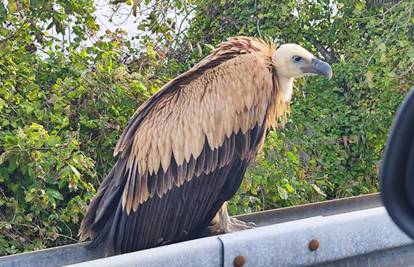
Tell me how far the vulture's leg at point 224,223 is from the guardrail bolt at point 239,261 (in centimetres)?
124

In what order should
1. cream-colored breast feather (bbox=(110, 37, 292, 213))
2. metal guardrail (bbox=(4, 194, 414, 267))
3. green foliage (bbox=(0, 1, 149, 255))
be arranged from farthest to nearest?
green foliage (bbox=(0, 1, 149, 255)) < cream-colored breast feather (bbox=(110, 37, 292, 213)) < metal guardrail (bbox=(4, 194, 414, 267))

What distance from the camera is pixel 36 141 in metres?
3.94

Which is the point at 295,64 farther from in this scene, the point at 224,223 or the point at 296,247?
the point at 296,247

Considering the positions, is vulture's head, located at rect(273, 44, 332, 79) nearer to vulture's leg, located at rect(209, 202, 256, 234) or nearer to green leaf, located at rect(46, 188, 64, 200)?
vulture's leg, located at rect(209, 202, 256, 234)

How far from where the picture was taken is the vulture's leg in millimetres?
3368

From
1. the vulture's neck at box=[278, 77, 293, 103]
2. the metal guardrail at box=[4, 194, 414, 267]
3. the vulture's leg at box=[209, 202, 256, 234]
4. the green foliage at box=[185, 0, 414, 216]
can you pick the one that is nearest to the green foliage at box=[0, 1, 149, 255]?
the vulture's leg at box=[209, 202, 256, 234]

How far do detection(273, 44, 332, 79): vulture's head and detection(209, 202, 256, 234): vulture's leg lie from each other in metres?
0.78

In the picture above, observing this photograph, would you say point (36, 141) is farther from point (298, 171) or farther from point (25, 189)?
point (298, 171)

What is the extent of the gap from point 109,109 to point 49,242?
1.00 meters

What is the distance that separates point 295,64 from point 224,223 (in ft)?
3.04

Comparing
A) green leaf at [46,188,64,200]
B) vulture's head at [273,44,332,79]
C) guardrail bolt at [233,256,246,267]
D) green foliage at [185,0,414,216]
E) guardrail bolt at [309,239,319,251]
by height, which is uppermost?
vulture's head at [273,44,332,79]

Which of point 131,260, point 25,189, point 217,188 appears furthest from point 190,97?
point 131,260

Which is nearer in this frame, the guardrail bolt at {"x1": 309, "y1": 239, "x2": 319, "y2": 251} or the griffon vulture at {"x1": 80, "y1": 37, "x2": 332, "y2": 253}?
the guardrail bolt at {"x1": 309, "y1": 239, "x2": 319, "y2": 251}

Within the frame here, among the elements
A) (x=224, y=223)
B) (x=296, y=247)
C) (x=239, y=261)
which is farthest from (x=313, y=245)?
(x=224, y=223)
